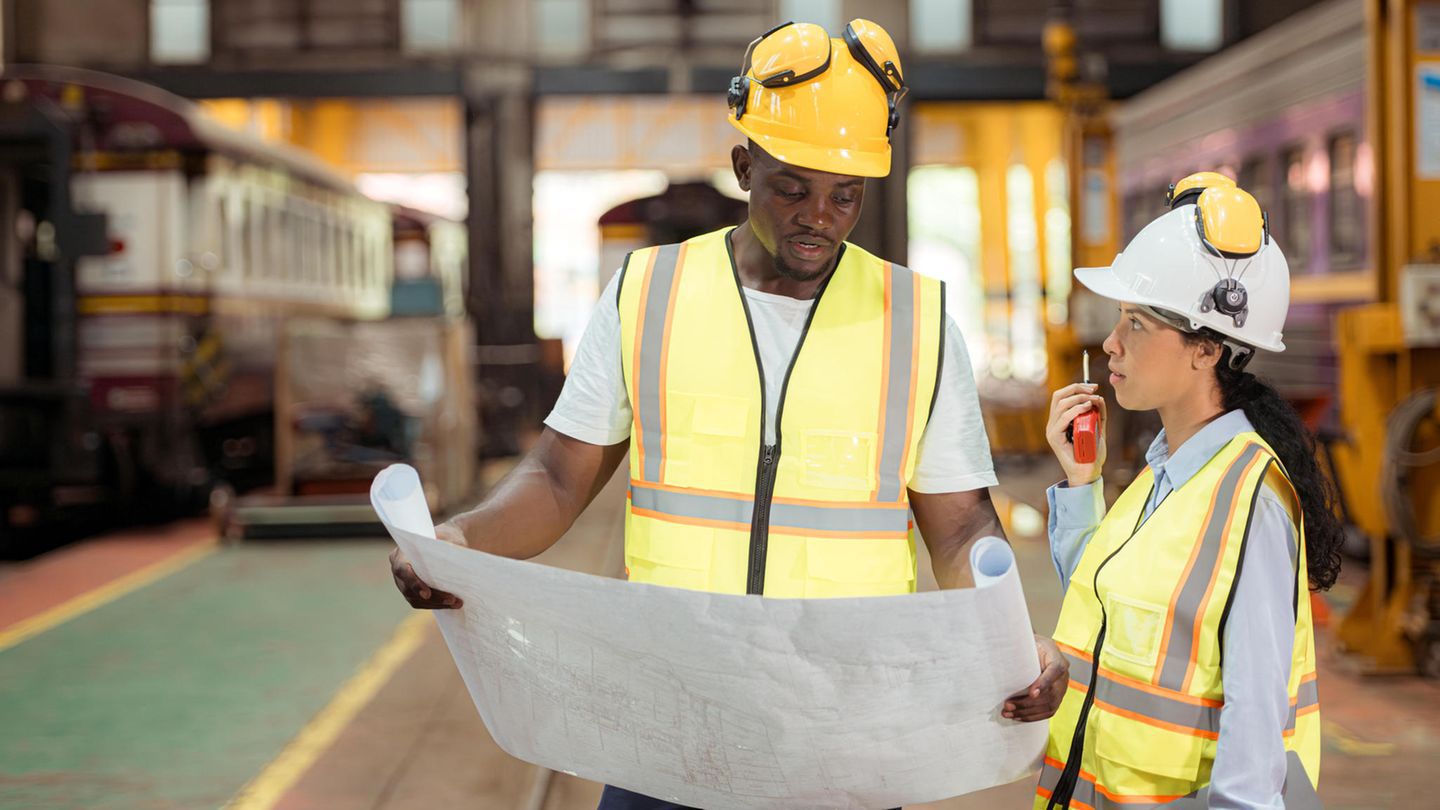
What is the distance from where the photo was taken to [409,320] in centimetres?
1323

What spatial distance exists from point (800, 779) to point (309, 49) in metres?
20.2

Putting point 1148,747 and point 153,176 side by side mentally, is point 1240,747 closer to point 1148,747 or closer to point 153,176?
point 1148,747

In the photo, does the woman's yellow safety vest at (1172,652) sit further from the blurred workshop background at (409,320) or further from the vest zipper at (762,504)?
the blurred workshop background at (409,320)

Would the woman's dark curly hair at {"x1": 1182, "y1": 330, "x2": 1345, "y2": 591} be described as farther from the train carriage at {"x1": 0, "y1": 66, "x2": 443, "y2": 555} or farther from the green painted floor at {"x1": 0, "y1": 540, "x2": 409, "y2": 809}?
the train carriage at {"x1": 0, "y1": 66, "x2": 443, "y2": 555}

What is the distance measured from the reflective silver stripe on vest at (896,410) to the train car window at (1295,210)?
8.88m

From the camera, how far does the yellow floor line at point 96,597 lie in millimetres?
8273

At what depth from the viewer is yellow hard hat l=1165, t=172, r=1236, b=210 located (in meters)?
2.35

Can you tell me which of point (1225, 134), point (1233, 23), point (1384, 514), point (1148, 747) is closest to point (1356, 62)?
point (1225, 134)

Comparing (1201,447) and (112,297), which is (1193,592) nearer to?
(1201,447)

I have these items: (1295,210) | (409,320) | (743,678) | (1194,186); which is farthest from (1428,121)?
(409,320)

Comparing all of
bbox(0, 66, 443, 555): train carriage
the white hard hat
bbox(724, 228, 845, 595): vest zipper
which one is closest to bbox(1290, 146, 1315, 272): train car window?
bbox(0, 66, 443, 555): train carriage

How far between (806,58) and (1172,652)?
101 cm

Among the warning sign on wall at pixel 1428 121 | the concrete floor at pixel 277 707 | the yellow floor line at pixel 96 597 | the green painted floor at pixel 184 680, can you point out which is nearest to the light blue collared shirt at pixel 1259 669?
the concrete floor at pixel 277 707

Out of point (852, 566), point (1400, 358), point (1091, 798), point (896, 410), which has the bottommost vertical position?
point (1091, 798)
